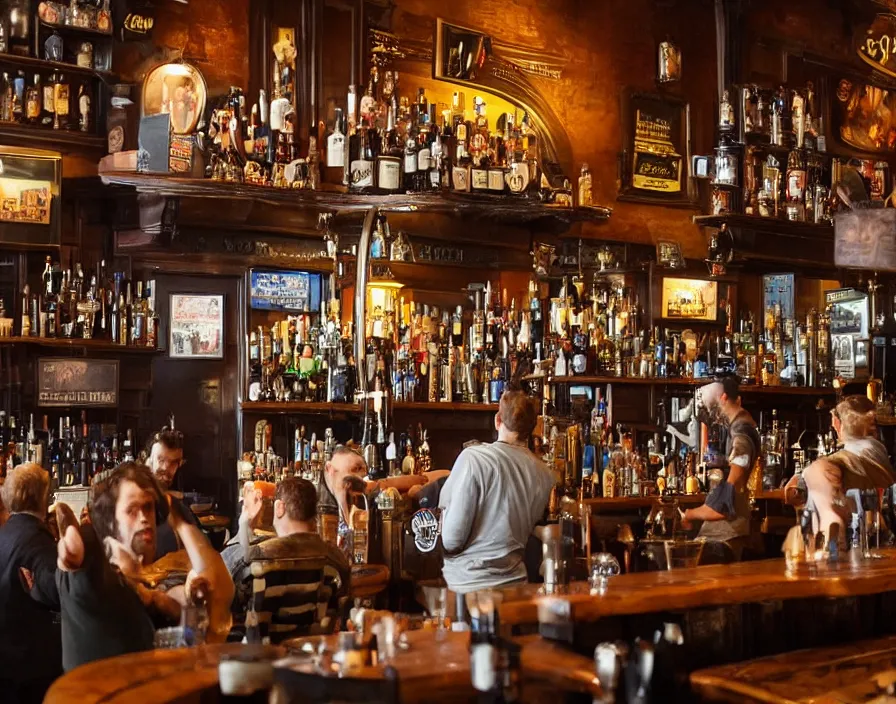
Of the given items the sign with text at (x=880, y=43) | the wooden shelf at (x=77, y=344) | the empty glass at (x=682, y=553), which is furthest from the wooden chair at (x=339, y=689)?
the wooden shelf at (x=77, y=344)

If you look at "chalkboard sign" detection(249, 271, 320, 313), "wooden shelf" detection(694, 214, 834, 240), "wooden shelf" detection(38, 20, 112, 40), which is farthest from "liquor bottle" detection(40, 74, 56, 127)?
"wooden shelf" detection(694, 214, 834, 240)

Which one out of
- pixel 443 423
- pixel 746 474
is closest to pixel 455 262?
pixel 443 423

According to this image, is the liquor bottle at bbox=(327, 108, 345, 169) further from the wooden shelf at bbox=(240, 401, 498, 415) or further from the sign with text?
the sign with text

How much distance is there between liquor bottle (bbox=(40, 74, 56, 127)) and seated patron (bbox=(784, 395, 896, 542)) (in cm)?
503

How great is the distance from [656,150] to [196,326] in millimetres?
4394

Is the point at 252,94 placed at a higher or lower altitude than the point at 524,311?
higher

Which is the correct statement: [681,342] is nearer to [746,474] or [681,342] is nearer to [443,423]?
[443,423]

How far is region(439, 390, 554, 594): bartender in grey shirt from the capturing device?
4.86 m

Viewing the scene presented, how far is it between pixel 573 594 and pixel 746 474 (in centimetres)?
329

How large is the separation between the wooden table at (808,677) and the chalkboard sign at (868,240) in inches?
97.9

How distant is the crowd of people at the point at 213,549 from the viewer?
131 inches

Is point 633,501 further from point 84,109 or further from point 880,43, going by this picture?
point 84,109

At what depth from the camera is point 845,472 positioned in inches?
221

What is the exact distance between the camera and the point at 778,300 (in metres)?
11.1
